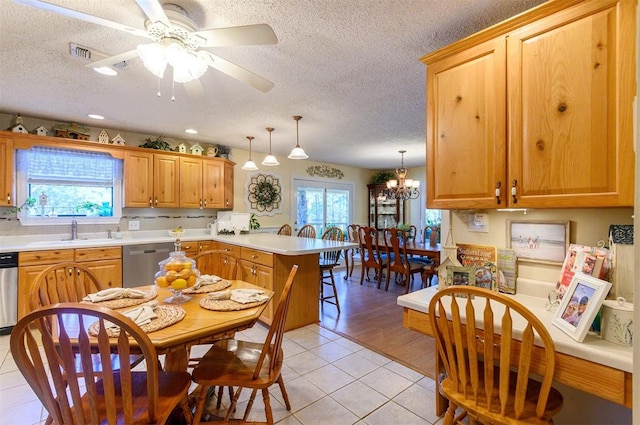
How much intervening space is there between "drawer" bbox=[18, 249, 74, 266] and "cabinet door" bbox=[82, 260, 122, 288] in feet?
0.72

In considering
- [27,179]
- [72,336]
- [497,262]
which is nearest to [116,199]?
[27,179]

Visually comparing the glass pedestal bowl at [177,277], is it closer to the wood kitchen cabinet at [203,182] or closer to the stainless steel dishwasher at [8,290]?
the stainless steel dishwasher at [8,290]

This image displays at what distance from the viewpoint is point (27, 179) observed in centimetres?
343

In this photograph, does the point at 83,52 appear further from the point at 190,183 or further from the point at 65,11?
the point at 190,183

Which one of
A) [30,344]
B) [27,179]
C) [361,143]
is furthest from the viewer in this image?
[361,143]

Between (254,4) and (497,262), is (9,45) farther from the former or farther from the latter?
(497,262)

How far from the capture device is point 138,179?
3.94m

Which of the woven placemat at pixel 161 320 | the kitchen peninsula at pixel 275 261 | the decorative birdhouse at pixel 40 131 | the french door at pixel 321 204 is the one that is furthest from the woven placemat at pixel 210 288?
the french door at pixel 321 204

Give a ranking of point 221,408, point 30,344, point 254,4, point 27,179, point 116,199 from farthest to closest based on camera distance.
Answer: point 116,199 < point 27,179 < point 221,408 < point 254,4 < point 30,344

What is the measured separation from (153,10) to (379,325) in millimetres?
3205

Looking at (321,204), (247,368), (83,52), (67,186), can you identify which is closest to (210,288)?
(247,368)

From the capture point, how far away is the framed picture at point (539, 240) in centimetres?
154

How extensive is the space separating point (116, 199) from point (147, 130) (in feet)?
3.42

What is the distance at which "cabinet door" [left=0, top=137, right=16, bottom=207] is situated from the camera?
3109 millimetres
